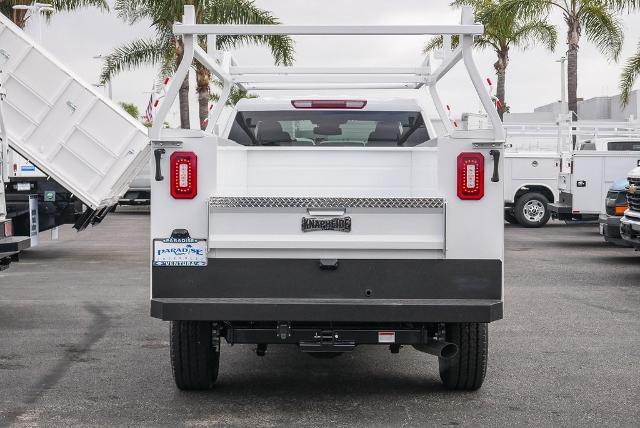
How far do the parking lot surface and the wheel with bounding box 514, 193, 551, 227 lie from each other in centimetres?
1209

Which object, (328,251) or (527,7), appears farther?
(527,7)

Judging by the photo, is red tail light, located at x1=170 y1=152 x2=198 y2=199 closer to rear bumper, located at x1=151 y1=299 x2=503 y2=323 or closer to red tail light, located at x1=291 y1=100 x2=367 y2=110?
rear bumper, located at x1=151 y1=299 x2=503 y2=323

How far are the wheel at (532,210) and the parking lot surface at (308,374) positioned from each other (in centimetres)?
1209

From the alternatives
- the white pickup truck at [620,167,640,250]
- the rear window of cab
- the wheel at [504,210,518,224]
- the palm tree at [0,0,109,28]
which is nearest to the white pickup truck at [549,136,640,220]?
the wheel at [504,210,518,224]

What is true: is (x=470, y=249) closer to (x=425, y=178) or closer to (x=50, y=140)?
(x=425, y=178)

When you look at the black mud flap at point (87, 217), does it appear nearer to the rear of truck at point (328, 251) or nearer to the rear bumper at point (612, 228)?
the rear bumper at point (612, 228)

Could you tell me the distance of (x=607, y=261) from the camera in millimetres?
17250

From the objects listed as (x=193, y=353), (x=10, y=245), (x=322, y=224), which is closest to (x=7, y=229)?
(x=10, y=245)

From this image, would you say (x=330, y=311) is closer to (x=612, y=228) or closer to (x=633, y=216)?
(x=633, y=216)

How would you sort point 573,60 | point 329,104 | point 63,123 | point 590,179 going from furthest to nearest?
point 573,60, point 590,179, point 63,123, point 329,104

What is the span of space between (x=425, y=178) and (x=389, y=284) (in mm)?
1232

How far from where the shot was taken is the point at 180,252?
6.56 meters

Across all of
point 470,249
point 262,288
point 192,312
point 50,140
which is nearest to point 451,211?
point 470,249

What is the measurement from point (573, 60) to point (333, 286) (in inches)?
1267
